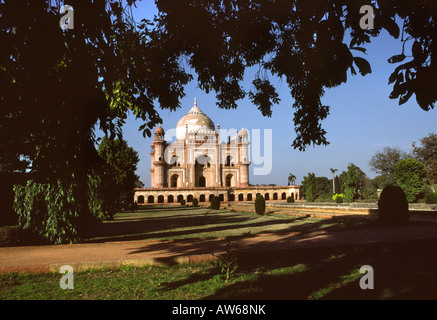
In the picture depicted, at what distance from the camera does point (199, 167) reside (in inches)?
1727

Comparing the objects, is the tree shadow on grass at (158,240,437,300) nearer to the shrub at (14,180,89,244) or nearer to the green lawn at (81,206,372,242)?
the green lawn at (81,206,372,242)

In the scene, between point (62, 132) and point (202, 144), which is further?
point (202, 144)

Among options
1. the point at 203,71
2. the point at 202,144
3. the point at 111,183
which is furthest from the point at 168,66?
the point at 202,144

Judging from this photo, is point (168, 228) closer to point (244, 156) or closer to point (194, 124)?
point (244, 156)

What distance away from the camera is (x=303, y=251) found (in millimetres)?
6082

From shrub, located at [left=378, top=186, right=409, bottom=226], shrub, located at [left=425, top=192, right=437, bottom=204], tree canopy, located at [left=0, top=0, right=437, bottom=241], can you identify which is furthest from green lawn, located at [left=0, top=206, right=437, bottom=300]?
shrub, located at [left=425, top=192, right=437, bottom=204]

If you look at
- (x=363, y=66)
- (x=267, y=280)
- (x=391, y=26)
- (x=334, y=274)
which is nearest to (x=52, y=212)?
(x=267, y=280)

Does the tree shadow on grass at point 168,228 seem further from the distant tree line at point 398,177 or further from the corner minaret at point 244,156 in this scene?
the corner minaret at point 244,156

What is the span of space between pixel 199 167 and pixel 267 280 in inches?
1560

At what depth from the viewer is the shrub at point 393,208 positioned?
10.3 meters

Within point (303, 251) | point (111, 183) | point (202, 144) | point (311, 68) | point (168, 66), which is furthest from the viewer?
point (202, 144)

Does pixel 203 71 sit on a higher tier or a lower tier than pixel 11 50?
higher
